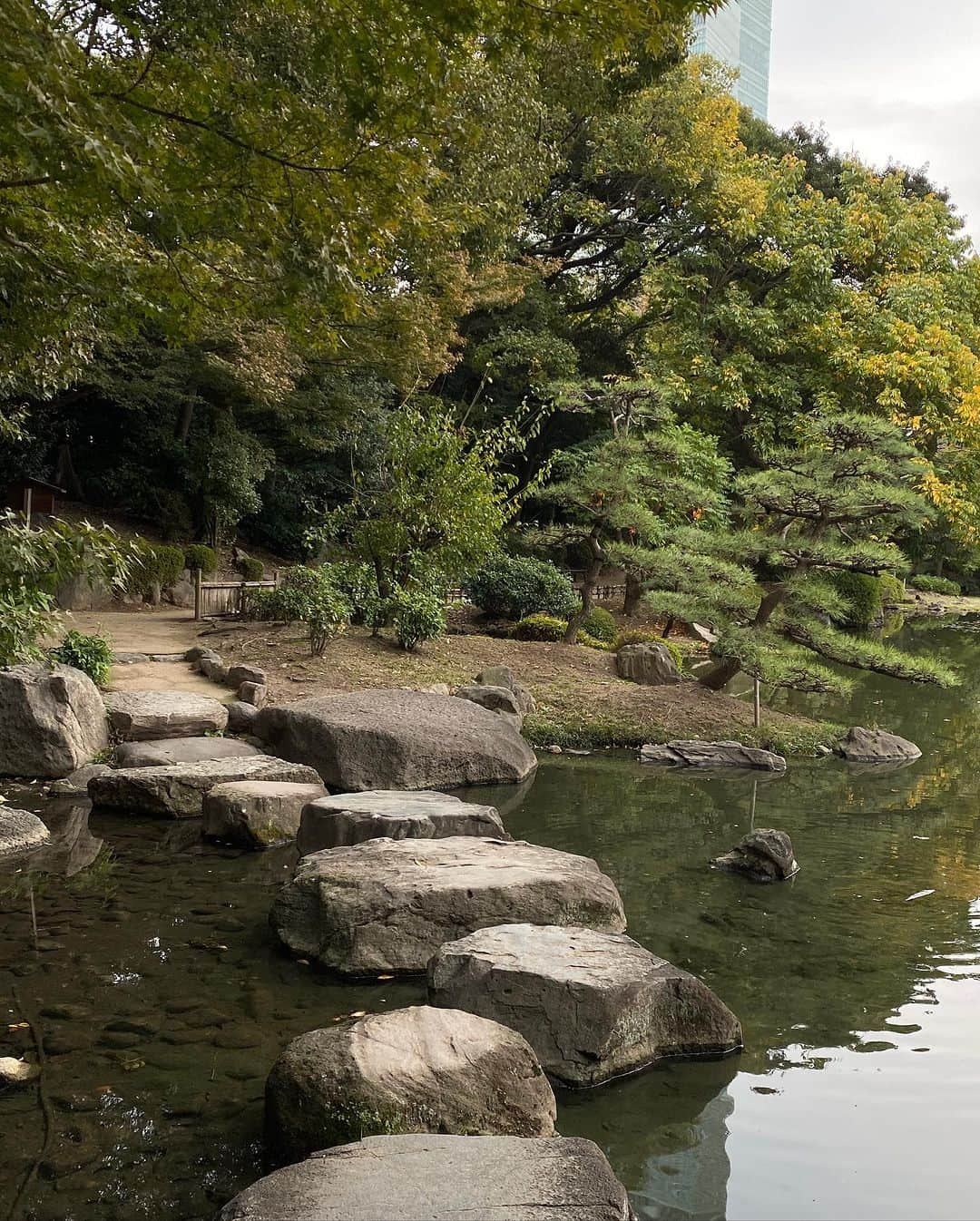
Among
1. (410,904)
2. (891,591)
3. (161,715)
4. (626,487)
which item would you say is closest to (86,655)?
(161,715)

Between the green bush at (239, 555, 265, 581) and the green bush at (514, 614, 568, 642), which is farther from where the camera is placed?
the green bush at (239, 555, 265, 581)

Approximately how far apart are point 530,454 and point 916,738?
14.0 m

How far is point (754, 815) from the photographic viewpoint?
9227 millimetres

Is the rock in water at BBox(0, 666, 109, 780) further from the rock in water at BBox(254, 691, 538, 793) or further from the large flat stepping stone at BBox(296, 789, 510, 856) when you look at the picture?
the large flat stepping stone at BBox(296, 789, 510, 856)

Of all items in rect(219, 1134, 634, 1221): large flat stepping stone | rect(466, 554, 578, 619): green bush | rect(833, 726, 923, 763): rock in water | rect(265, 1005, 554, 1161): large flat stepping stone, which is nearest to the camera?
rect(219, 1134, 634, 1221): large flat stepping stone

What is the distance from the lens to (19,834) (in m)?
7.02

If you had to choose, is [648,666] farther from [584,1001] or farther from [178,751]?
[584,1001]

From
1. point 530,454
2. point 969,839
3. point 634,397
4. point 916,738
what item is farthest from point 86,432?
point 969,839

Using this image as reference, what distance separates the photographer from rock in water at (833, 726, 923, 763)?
1188 centimetres

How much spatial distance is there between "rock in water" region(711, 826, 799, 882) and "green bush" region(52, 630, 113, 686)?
6.36 meters

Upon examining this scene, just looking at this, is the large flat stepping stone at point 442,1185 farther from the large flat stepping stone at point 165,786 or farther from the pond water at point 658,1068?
the large flat stepping stone at point 165,786

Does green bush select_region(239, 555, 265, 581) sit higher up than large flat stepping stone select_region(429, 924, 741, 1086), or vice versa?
green bush select_region(239, 555, 265, 581)

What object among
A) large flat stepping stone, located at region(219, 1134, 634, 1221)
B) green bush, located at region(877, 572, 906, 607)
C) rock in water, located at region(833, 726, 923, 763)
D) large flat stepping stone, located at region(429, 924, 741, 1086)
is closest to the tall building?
green bush, located at region(877, 572, 906, 607)

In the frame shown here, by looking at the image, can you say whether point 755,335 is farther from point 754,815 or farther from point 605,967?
point 605,967
